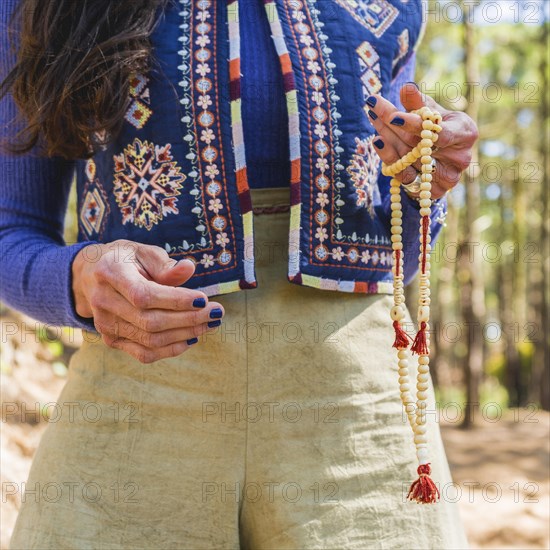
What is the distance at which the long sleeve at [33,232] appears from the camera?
132cm

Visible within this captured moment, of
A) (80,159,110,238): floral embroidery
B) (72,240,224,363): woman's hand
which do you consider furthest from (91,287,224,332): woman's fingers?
(80,159,110,238): floral embroidery

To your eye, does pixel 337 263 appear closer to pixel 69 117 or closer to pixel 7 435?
pixel 69 117

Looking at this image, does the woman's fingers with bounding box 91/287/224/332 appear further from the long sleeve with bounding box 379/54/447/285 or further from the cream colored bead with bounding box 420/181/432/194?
the long sleeve with bounding box 379/54/447/285

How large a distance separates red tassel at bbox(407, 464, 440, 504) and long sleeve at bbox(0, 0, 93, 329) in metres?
0.66

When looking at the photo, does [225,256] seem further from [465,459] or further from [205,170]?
[465,459]

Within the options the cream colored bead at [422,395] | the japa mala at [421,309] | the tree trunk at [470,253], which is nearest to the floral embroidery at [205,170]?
the japa mala at [421,309]

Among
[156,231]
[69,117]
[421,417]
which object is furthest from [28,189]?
[421,417]

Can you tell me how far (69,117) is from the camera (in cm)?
138

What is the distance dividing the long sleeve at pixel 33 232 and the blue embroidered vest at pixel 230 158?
0.19 feet

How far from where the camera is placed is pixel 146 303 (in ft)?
3.47

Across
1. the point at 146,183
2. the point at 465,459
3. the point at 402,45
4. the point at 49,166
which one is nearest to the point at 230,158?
the point at 146,183

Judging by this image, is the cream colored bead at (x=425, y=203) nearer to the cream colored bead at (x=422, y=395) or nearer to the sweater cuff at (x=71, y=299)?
the cream colored bead at (x=422, y=395)

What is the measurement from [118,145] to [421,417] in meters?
0.78

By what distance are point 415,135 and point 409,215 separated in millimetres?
286
